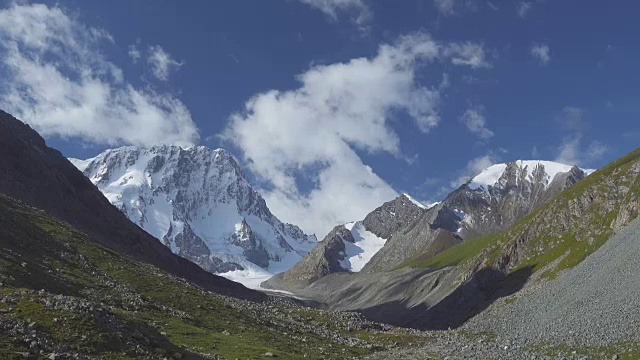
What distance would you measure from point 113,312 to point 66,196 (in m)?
123

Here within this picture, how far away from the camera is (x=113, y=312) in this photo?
1312 inches

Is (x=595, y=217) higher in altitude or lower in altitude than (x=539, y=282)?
higher

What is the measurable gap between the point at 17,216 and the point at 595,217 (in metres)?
137

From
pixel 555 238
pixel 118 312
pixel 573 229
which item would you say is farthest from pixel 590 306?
pixel 555 238

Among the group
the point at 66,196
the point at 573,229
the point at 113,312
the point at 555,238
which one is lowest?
the point at 113,312

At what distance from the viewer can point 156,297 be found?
6488 centimetres

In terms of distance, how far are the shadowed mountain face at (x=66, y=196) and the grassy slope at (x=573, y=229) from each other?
3503 inches

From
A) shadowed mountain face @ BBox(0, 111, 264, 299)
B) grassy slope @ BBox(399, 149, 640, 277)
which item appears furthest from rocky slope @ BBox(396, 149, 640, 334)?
shadowed mountain face @ BBox(0, 111, 264, 299)

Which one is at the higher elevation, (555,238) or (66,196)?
(66,196)

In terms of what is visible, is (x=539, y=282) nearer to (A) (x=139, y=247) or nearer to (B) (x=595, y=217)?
(B) (x=595, y=217)

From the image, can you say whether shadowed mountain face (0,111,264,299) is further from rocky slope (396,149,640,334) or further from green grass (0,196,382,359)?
rocky slope (396,149,640,334)

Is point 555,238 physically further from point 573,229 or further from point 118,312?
point 118,312

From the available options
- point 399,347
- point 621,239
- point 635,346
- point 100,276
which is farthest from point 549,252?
point 100,276

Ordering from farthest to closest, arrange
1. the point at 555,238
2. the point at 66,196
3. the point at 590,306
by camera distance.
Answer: the point at 555,238
the point at 66,196
the point at 590,306
